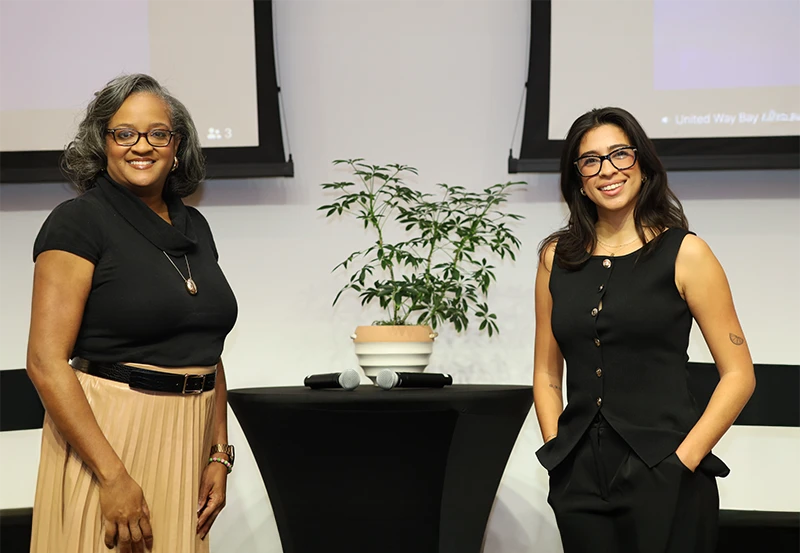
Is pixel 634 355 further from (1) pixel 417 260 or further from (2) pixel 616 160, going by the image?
(1) pixel 417 260

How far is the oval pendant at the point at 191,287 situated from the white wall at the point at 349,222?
1456mm

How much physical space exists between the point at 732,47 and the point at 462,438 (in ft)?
5.62

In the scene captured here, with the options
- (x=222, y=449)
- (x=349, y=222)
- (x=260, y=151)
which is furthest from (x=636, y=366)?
(x=260, y=151)

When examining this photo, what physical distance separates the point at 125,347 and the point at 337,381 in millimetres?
837

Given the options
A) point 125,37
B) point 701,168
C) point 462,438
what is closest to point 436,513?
point 462,438

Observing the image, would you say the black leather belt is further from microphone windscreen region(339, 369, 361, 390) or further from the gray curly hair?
microphone windscreen region(339, 369, 361, 390)

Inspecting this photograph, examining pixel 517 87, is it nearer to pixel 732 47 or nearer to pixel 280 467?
pixel 732 47

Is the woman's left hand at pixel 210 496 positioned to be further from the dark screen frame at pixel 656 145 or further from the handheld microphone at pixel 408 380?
the dark screen frame at pixel 656 145

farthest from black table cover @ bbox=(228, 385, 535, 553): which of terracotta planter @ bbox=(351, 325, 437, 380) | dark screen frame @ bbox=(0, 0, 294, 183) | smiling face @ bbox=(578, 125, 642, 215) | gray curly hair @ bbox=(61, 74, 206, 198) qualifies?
dark screen frame @ bbox=(0, 0, 294, 183)

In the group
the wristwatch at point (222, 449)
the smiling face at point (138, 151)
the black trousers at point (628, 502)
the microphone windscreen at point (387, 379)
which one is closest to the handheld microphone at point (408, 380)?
the microphone windscreen at point (387, 379)

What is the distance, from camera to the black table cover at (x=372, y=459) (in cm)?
226

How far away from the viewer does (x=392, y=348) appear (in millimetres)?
2580

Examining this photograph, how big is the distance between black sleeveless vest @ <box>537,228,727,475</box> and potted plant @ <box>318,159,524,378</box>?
2.61 ft

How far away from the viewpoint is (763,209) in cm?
310
